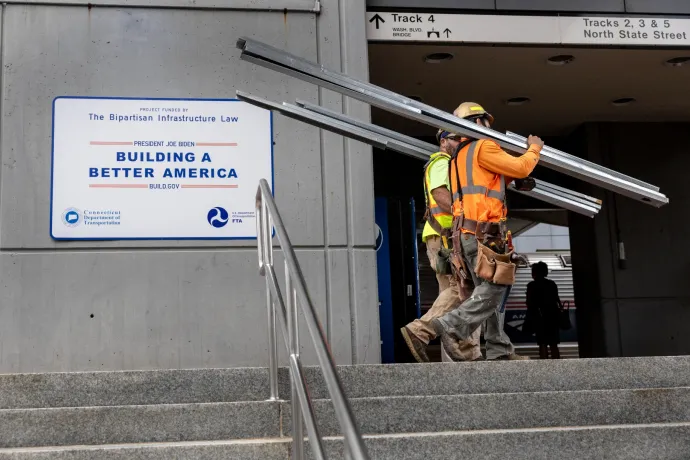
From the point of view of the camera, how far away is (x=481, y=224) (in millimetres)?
5875

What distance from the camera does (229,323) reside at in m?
6.93

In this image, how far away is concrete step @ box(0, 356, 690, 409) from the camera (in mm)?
4832

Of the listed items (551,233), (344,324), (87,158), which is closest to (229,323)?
(344,324)

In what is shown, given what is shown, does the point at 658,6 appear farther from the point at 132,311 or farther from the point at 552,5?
the point at 132,311

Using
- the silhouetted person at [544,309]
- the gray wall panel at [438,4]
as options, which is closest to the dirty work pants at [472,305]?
the gray wall panel at [438,4]

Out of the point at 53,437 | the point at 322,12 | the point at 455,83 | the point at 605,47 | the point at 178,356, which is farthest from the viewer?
the point at 455,83

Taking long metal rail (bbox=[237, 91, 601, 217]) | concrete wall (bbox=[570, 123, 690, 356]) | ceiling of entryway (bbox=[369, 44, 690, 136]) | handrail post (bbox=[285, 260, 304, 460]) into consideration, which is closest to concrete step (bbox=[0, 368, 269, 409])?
handrail post (bbox=[285, 260, 304, 460])

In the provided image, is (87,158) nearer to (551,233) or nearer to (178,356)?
(178,356)

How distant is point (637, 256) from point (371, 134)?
19.4 ft

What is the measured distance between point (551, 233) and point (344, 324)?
2347 cm

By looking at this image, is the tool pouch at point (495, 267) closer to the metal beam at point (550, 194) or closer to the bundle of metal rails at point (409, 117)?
the bundle of metal rails at point (409, 117)

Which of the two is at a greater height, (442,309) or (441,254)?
(441,254)

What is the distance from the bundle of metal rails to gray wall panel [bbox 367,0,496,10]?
69.4 inches

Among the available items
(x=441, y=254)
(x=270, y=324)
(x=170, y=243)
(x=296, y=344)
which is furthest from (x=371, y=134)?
(x=296, y=344)
